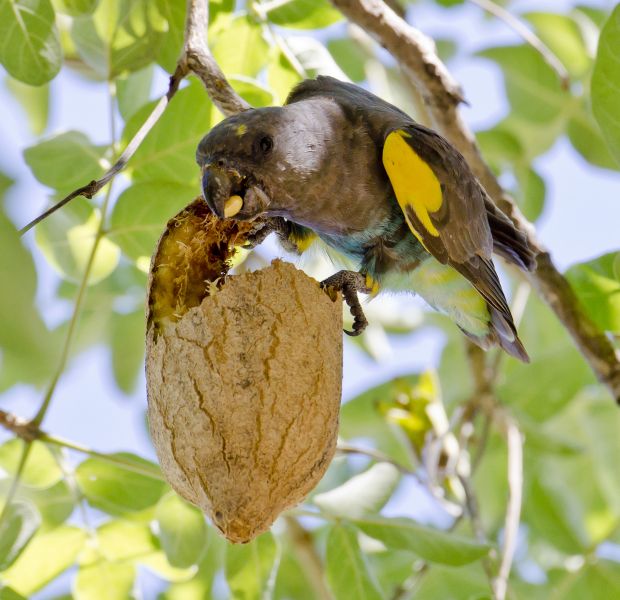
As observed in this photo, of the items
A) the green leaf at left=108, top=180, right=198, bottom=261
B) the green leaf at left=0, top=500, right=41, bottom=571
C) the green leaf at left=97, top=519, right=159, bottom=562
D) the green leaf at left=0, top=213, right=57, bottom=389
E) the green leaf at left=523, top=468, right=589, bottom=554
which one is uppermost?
the green leaf at left=0, top=213, right=57, bottom=389

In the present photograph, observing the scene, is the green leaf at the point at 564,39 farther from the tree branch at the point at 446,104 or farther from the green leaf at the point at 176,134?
the green leaf at the point at 176,134

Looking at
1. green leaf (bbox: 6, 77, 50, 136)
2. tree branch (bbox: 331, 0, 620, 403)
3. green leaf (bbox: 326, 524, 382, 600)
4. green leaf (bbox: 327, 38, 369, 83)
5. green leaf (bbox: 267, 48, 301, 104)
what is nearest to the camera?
green leaf (bbox: 326, 524, 382, 600)

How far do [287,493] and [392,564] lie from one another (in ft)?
5.06

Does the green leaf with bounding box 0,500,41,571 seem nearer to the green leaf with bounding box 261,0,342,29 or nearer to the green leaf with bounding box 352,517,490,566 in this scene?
the green leaf with bounding box 352,517,490,566

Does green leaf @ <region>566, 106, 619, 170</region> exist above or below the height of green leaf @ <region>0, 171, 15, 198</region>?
below

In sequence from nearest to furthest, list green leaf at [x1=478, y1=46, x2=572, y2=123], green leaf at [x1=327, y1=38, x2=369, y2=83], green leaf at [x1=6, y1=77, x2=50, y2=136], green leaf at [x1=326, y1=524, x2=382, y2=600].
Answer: green leaf at [x1=326, y1=524, x2=382, y2=600], green leaf at [x1=478, y1=46, x2=572, y2=123], green leaf at [x1=6, y1=77, x2=50, y2=136], green leaf at [x1=327, y1=38, x2=369, y2=83]

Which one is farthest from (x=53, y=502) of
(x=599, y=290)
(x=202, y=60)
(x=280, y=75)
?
(x=599, y=290)

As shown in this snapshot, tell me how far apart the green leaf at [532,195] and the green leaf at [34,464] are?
2089 mm

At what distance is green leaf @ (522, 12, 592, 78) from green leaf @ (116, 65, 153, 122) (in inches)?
67.5

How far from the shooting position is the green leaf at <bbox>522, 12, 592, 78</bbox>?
11.5 ft

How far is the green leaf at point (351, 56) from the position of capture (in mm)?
3861

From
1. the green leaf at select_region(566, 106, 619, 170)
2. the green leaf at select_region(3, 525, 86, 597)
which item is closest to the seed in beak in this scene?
the green leaf at select_region(3, 525, 86, 597)

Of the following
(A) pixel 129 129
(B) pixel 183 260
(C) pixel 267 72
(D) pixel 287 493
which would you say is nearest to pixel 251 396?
(D) pixel 287 493

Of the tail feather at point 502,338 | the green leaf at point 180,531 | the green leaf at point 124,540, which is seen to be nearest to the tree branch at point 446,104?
the tail feather at point 502,338
